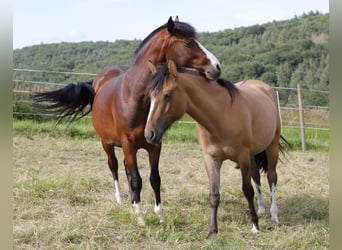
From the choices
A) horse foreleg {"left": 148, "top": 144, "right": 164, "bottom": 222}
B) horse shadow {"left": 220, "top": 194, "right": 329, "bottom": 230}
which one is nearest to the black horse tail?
horse foreleg {"left": 148, "top": 144, "right": 164, "bottom": 222}

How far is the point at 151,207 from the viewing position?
4.09 metres

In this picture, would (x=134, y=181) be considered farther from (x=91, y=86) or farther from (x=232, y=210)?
(x=91, y=86)

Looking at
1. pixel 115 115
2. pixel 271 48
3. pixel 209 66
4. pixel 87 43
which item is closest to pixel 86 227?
pixel 115 115

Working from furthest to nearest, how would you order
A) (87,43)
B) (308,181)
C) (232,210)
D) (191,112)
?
(87,43) → (308,181) → (232,210) → (191,112)

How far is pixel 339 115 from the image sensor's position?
2.12ft

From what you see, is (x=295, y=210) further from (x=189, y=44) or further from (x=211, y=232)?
(x=189, y=44)

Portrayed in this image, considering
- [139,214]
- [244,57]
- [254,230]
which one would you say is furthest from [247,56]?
[139,214]

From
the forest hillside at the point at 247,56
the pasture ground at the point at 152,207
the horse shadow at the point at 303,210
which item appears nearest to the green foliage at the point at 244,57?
the forest hillside at the point at 247,56

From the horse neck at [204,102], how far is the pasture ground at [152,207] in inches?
40.8

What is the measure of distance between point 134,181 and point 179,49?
142 centimetres

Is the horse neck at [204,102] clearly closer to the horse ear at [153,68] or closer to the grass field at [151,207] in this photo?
the horse ear at [153,68]

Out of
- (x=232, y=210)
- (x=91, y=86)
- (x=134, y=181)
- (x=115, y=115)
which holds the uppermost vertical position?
(x=91, y=86)

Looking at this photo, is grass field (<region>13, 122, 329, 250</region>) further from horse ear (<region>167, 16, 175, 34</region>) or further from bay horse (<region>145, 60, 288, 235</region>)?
horse ear (<region>167, 16, 175, 34</region>)

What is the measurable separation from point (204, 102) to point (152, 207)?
146cm
